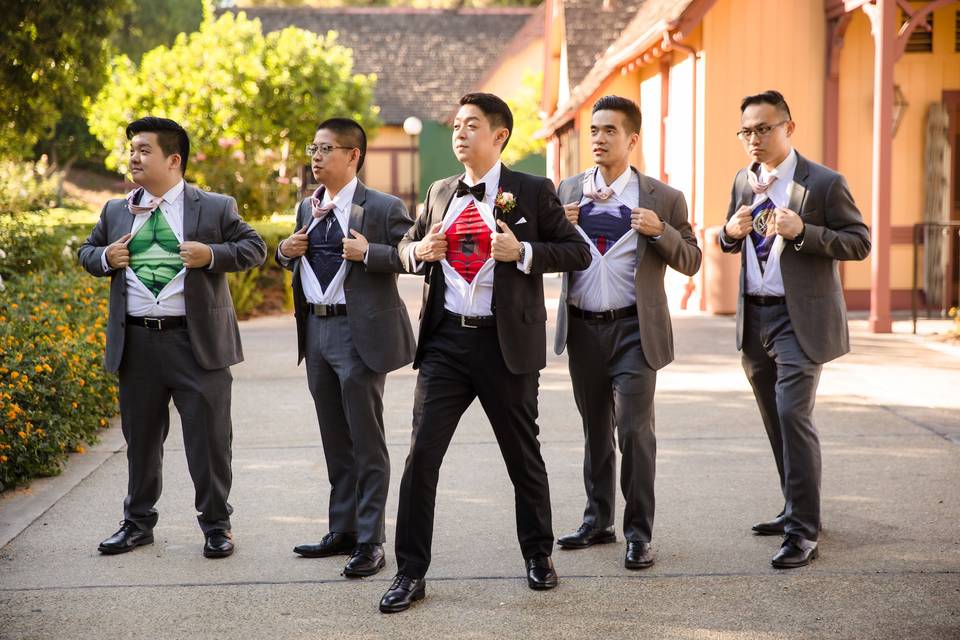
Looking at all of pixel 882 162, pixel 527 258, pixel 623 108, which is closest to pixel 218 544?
pixel 527 258

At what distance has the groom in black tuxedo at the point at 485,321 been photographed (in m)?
5.11

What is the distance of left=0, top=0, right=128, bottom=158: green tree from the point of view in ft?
46.5

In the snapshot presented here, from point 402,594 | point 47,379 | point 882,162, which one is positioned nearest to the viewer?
point 402,594

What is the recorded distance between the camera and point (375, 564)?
18.1 ft

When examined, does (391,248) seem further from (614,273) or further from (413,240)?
(614,273)

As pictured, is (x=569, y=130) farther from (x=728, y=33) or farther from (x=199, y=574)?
(x=199, y=574)

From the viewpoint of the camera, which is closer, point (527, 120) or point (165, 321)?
point (165, 321)

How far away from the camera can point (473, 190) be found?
518cm

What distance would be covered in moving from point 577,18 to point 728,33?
10.5 m

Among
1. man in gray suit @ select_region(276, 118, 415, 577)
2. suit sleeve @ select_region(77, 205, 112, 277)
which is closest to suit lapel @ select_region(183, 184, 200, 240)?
suit sleeve @ select_region(77, 205, 112, 277)

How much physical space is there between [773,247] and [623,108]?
92 cm

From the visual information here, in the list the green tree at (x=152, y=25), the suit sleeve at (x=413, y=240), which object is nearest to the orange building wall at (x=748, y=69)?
the suit sleeve at (x=413, y=240)

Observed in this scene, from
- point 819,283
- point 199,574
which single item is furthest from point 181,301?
point 819,283

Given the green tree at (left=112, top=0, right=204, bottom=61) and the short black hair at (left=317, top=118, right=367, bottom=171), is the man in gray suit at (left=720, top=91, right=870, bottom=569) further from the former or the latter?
the green tree at (left=112, top=0, right=204, bottom=61)
